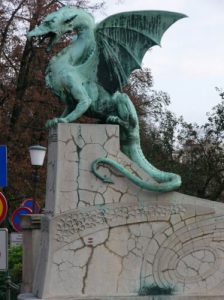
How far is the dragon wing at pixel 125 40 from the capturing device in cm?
1009

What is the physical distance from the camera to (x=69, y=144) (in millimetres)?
9461

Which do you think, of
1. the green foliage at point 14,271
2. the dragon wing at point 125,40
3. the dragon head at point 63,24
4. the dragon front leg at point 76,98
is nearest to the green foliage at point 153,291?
the dragon front leg at point 76,98

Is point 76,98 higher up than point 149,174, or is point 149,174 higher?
point 76,98

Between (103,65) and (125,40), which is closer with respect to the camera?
(103,65)

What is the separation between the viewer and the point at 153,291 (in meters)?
9.37

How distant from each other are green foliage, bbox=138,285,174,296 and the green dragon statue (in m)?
1.20

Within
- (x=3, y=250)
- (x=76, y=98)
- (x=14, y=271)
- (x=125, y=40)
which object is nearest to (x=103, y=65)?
(x=125, y=40)

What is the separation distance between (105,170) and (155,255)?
3.88 ft

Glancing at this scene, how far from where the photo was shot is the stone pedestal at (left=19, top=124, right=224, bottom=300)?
30.3 feet

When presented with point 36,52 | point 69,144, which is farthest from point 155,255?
point 36,52

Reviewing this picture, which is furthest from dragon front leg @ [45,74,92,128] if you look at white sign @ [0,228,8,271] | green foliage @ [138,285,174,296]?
green foliage @ [138,285,174,296]

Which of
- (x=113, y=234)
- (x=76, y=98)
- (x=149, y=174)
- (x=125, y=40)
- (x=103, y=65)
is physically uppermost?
(x=125, y=40)

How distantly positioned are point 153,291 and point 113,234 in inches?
32.5

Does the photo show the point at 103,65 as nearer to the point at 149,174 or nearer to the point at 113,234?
the point at 149,174
